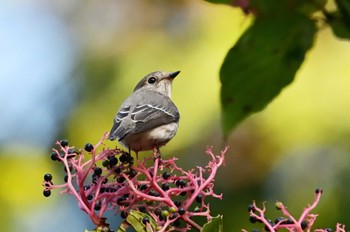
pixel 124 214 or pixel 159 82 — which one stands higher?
pixel 159 82

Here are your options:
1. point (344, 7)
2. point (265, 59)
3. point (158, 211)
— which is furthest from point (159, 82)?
point (344, 7)

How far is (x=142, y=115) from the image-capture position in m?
2.25

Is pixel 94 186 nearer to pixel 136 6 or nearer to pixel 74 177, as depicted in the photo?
pixel 74 177

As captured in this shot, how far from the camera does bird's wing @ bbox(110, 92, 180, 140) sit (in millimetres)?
2041

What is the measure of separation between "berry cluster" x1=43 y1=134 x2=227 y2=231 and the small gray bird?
22cm

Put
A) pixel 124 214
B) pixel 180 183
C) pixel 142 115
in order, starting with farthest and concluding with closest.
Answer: pixel 142 115 < pixel 180 183 < pixel 124 214

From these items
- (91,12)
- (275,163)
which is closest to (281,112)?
(275,163)

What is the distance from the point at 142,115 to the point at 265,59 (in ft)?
2.87

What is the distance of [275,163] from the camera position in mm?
4422

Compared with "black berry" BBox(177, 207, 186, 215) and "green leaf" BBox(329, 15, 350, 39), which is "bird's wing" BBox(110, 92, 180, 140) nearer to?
"black berry" BBox(177, 207, 186, 215)

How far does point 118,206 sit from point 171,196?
11 cm

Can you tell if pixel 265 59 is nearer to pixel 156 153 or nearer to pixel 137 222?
pixel 137 222

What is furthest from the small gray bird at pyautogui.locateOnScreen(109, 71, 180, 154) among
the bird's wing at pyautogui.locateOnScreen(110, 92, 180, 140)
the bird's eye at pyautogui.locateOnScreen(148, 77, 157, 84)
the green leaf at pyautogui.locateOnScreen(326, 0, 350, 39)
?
the green leaf at pyautogui.locateOnScreen(326, 0, 350, 39)

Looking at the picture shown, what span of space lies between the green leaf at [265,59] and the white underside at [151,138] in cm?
54
